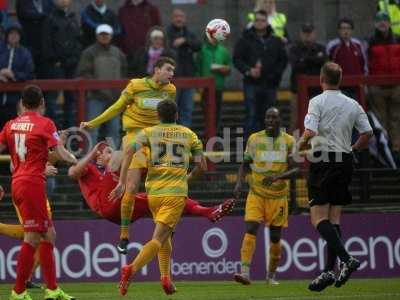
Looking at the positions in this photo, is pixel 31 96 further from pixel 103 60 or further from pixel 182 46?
pixel 182 46

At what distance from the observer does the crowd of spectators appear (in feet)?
70.9

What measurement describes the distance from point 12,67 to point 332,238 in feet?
25.8

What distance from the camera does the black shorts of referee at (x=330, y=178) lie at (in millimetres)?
Answer: 15508

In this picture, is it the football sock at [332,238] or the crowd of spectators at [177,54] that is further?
the crowd of spectators at [177,54]

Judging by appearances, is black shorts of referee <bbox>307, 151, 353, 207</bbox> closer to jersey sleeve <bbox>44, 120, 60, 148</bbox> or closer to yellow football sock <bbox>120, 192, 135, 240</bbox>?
yellow football sock <bbox>120, 192, 135, 240</bbox>

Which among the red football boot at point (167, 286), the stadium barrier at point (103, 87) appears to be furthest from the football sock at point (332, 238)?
the stadium barrier at point (103, 87)

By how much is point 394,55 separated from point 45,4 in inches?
228

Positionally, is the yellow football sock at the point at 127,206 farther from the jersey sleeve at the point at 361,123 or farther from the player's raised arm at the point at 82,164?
the jersey sleeve at the point at 361,123

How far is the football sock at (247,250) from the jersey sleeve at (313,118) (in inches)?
169

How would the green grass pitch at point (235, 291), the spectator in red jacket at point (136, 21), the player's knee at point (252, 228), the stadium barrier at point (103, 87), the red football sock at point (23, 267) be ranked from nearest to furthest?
the red football sock at point (23, 267)
the green grass pitch at point (235, 291)
the player's knee at point (252, 228)
the stadium barrier at point (103, 87)
the spectator in red jacket at point (136, 21)

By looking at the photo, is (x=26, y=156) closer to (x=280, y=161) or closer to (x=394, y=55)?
(x=280, y=161)

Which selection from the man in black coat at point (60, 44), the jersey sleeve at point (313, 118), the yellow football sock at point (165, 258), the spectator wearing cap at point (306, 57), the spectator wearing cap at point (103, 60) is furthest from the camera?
the spectator wearing cap at point (306, 57)

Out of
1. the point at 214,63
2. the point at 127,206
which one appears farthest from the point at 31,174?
the point at 214,63

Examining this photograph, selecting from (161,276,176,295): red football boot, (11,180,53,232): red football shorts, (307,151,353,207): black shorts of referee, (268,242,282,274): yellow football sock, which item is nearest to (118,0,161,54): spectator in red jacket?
(268,242,282,274): yellow football sock
